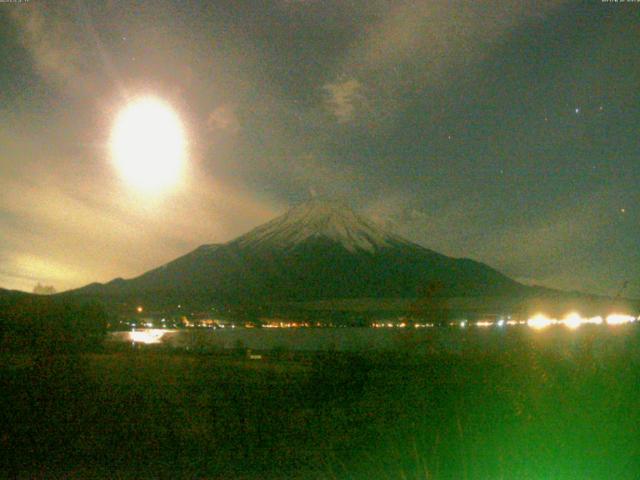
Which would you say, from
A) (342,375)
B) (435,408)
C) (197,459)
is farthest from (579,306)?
(197,459)

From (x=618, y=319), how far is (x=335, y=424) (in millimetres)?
30136

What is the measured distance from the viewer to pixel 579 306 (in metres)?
51.2

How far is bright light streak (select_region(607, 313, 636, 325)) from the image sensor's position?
3695cm

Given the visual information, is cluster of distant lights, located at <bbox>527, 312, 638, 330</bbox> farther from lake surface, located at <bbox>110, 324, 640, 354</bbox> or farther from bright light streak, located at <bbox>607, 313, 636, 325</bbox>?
lake surface, located at <bbox>110, 324, 640, 354</bbox>

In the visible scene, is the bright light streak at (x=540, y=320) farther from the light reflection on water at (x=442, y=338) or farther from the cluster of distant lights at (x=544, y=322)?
the light reflection on water at (x=442, y=338)

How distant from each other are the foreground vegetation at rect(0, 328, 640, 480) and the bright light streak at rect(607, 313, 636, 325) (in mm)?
20017

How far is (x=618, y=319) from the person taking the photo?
3812 centimetres

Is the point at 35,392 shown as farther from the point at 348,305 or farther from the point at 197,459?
the point at 348,305

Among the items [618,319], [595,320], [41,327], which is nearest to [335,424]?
[41,327]

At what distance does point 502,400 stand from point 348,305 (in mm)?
60197

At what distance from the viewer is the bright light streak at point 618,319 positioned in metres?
36.9

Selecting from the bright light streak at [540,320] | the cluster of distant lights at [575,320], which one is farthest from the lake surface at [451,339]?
the bright light streak at [540,320]

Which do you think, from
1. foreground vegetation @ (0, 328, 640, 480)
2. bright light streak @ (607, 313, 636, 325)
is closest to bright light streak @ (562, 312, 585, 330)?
bright light streak @ (607, 313, 636, 325)

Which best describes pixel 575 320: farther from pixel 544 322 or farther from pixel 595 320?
pixel 595 320
